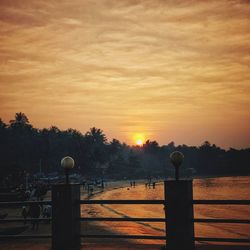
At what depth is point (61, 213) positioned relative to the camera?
8555 mm

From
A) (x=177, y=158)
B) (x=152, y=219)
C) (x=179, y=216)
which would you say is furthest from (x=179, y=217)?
(x=177, y=158)

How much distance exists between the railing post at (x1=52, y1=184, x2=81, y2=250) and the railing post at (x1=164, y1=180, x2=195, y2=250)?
6.74 feet

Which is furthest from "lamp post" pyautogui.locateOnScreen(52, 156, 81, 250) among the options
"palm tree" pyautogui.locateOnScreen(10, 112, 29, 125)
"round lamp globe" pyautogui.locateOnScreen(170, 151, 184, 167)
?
"palm tree" pyautogui.locateOnScreen(10, 112, 29, 125)

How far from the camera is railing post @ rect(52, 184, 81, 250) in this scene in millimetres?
8453

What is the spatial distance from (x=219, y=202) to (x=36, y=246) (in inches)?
164

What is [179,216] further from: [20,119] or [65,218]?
[20,119]

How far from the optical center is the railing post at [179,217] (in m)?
7.79

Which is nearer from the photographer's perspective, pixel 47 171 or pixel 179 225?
pixel 179 225

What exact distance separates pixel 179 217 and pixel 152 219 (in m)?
0.55

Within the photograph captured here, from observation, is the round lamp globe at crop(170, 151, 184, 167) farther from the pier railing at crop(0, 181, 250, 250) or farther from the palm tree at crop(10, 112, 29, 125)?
the palm tree at crop(10, 112, 29, 125)

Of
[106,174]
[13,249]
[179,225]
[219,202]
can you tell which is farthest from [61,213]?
[106,174]

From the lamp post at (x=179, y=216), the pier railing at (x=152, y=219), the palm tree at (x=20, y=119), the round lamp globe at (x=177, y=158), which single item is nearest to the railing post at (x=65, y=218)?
the pier railing at (x=152, y=219)

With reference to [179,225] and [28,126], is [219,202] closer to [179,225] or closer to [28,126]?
[179,225]

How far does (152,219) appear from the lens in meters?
7.95
